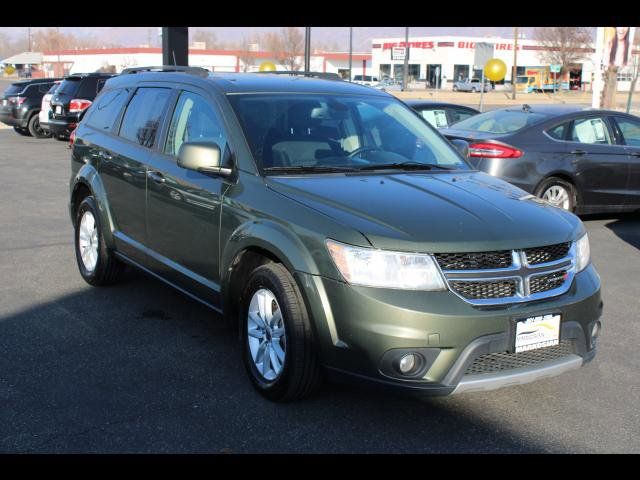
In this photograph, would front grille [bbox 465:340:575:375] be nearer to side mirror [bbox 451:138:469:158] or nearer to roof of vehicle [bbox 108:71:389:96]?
side mirror [bbox 451:138:469:158]

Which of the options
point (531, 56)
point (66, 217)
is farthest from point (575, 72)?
point (66, 217)

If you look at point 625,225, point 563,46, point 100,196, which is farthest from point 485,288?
point 563,46

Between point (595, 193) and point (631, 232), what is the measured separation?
0.67 m

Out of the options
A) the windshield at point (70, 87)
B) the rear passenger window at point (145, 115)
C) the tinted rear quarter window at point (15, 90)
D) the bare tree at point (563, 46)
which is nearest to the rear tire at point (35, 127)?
the tinted rear quarter window at point (15, 90)

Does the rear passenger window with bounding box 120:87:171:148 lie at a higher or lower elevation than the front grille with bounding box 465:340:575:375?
higher

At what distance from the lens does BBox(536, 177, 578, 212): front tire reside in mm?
9617

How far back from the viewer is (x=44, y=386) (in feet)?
14.4

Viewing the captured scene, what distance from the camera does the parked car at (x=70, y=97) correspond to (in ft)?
65.7

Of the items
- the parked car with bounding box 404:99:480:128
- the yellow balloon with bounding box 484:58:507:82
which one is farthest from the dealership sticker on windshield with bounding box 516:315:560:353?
the yellow balloon with bounding box 484:58:507:82

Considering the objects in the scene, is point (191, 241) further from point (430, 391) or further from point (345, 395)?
point (430, 391)

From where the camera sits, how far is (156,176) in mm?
5359

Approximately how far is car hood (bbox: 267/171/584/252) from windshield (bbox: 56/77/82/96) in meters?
17.3

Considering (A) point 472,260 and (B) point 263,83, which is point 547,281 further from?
(B) point 263,83

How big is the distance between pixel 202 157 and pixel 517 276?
193cm
